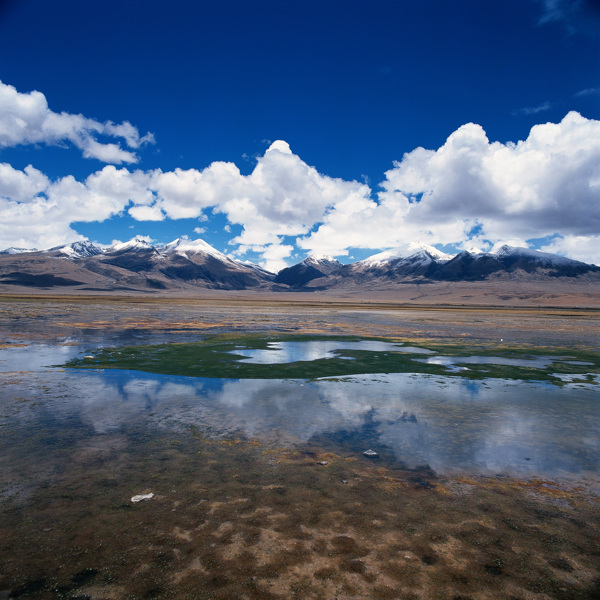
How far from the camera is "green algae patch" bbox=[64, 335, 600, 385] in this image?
17.2 meters

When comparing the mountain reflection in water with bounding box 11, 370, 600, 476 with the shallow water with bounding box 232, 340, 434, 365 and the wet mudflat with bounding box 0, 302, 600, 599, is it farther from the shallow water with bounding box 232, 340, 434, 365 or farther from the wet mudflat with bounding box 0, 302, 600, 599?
the shallow water with bounding box 232, 340, 434, 365

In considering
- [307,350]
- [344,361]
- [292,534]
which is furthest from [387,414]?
[307,350]

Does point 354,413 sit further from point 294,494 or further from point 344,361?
point 344,361

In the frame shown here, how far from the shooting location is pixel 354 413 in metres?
11.5

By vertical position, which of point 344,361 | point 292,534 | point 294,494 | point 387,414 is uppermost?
point 292,534

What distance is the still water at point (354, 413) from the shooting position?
8734 millimetres

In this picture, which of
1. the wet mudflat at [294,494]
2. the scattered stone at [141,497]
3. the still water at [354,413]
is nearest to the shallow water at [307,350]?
the still water at [354,413]

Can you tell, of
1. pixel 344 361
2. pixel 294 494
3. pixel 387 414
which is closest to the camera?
pixel 294 494

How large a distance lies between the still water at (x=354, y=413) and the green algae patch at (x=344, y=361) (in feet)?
3.60

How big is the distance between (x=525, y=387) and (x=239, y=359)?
13.5 meters

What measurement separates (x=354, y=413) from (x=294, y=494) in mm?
5139

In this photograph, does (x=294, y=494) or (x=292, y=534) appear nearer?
(x=292, y=534)

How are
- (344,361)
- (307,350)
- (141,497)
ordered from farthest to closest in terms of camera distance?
(307,350) < (344,361) < (141,497)

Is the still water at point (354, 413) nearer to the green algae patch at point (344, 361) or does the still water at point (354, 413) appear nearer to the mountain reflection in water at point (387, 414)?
the mountain reflection in water at point (387, 414)
